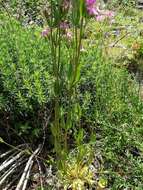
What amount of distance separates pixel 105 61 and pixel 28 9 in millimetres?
2267

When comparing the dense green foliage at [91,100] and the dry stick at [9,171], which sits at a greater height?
the dense green foliage at [91,100]

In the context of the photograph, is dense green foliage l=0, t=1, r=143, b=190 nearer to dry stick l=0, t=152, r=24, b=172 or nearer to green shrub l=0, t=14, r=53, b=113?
green shrub l=0, t=14, r=53, b=113

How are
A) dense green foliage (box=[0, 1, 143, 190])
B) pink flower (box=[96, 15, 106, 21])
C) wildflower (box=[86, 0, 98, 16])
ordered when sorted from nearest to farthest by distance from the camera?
wildflower (box=[86, 0, 98, 16])
dense green foliage (box=[0, 1, 143, 190])
pink flower (box=[96, 15, 106, 21])

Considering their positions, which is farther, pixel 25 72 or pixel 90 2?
pixel 25 72

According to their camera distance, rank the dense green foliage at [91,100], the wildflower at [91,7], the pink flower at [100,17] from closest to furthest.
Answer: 1. the wildflower at [91,7]
2. the dense green foliage at [91,100]
3. the pink flower at [100,17]

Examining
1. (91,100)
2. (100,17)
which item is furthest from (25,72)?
(100,17)

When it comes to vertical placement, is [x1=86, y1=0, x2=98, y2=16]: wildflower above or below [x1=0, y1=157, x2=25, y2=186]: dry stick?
above

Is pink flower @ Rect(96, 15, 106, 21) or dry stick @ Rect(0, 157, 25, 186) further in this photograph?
pink flower @ Rect(96, 15, 106, 21)

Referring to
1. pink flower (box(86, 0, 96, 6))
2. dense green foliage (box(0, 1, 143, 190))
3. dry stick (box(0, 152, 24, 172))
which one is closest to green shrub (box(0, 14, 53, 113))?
dense green foliage (box(0, 1, 143, 190))

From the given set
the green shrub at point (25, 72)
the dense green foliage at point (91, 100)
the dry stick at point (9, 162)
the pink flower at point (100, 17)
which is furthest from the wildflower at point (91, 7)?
the pink flower at point (100, 17)

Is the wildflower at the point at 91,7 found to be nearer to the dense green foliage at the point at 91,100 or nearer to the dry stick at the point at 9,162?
the dense green foliage at the point at 91,100

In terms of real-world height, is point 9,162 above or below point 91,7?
below

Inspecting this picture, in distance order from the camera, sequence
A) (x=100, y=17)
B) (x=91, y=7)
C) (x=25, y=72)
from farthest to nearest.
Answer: (x=100, y=17), (x=25, y=72), (x=91, y=7)

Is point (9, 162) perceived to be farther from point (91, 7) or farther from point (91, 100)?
point (91, 7)
